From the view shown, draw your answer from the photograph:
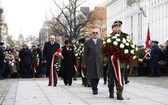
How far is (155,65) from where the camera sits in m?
27.1

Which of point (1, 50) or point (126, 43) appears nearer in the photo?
point (126, 43)

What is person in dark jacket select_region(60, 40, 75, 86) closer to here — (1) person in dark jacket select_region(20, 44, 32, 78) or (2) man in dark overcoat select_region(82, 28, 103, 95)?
(2) man in dark overcoat select_region(82, 28, 103, 95)

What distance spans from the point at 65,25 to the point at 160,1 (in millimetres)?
19880

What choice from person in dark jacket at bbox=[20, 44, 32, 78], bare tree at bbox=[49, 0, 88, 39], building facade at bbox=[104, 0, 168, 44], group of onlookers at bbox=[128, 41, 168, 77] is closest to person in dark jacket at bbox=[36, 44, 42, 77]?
person in dark jacket at bbox=[20, 44, 32, 78]

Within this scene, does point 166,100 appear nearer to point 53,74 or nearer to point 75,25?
point 53,74

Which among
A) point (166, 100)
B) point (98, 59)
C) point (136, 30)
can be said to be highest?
point (136, 30)

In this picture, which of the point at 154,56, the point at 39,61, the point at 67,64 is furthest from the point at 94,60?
the point at 39,61

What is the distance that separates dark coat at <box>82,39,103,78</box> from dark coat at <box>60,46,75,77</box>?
4.21 m

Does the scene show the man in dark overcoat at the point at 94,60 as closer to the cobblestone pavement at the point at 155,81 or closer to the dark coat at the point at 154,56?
the cobblestone pavement at the point at 155,81

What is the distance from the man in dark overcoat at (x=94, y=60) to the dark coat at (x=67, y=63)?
4.13m

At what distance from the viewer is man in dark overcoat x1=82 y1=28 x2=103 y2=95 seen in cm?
1542

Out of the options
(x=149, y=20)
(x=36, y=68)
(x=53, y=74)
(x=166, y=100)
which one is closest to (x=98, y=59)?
(x=166, y=100)

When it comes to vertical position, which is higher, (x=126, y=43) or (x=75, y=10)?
(x=75, y=10)

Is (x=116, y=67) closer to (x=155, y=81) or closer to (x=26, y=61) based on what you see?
(x=155, y=81)
